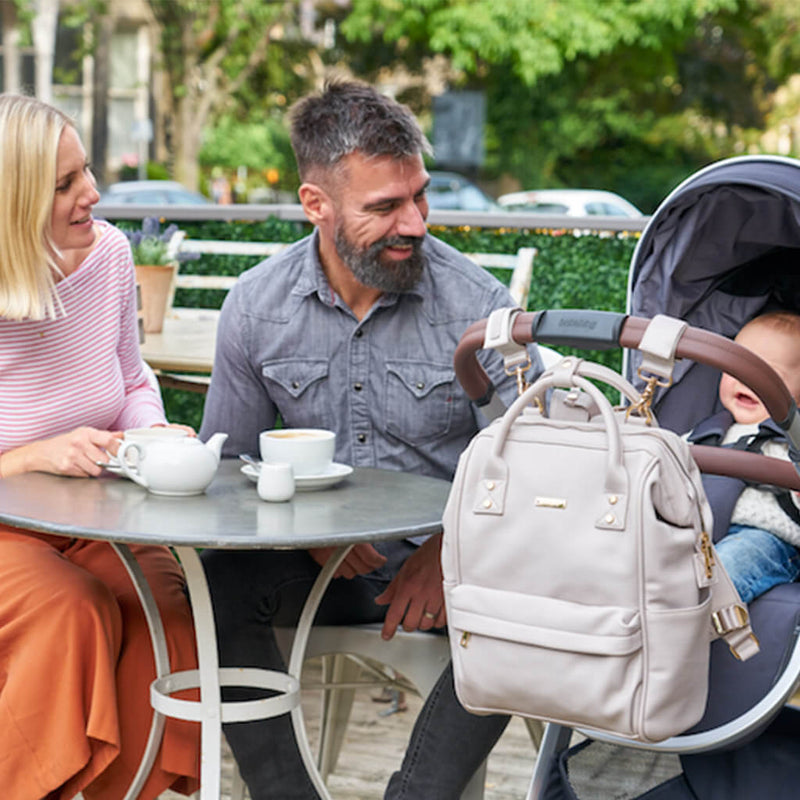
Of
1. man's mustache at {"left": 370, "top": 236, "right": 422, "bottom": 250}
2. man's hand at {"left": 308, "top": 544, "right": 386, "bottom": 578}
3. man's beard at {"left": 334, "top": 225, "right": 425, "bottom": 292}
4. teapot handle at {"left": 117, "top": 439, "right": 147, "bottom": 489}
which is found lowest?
man's hand at {"left": 308, "top": 544, "right": 386, "bottom": 578}

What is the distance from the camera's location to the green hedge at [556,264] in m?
5.78

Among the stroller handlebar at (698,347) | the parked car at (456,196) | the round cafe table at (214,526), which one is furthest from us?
the parked car at (456,196)

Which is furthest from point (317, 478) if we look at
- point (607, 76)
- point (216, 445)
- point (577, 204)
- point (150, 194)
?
point (607, 76)

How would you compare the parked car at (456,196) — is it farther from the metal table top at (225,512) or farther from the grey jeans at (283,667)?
the metal table top at (225,512)

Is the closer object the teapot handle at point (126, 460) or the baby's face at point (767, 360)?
the teapot handle at point (126, 460)

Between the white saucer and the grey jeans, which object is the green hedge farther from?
the white saucer

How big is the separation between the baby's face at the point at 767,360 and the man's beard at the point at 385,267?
66 centimetres

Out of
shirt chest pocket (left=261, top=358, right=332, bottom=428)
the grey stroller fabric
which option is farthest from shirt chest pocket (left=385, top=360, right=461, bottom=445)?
the grey stroller fabric

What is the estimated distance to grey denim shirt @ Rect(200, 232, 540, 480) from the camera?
2.53 meters

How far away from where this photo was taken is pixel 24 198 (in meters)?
2.36

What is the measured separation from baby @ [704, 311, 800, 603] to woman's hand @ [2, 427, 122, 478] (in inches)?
42.9

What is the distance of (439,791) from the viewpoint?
7.08ft

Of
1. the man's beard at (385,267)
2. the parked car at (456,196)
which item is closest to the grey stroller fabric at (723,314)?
the man's beard at (385,267)

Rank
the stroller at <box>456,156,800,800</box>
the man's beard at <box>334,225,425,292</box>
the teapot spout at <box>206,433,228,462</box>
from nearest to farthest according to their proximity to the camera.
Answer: the stroller at <box>456,156,800,800</box> < the teapot spout at <box>206,433,228,462</box> < the man's beard at <box>334,225,425,292</box>
